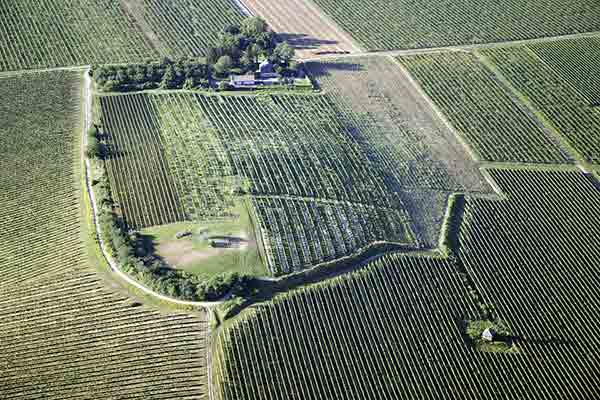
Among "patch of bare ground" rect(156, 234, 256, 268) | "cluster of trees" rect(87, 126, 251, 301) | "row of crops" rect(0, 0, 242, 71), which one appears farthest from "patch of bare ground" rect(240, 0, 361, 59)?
"cluster of trees" rect(87, 126, 251, 301)

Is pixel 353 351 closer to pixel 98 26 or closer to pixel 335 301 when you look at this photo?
pixel 335 301

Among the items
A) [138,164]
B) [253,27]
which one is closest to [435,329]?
[138,164]

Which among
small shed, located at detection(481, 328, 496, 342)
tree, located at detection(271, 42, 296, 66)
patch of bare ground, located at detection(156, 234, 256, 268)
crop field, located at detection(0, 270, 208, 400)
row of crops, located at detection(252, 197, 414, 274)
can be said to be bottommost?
small shed, located at detection(481, 328, 496, 342)

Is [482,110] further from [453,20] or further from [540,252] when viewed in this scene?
[453,20]

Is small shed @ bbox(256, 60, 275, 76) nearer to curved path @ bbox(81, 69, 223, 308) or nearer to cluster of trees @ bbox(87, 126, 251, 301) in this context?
curved path @ bbox(81, 69, 223, 308)

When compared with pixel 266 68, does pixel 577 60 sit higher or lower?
lower

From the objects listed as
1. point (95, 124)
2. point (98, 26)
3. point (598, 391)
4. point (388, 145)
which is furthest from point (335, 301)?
point (98, 26)

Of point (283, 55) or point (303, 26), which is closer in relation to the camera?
point (283, 55)
